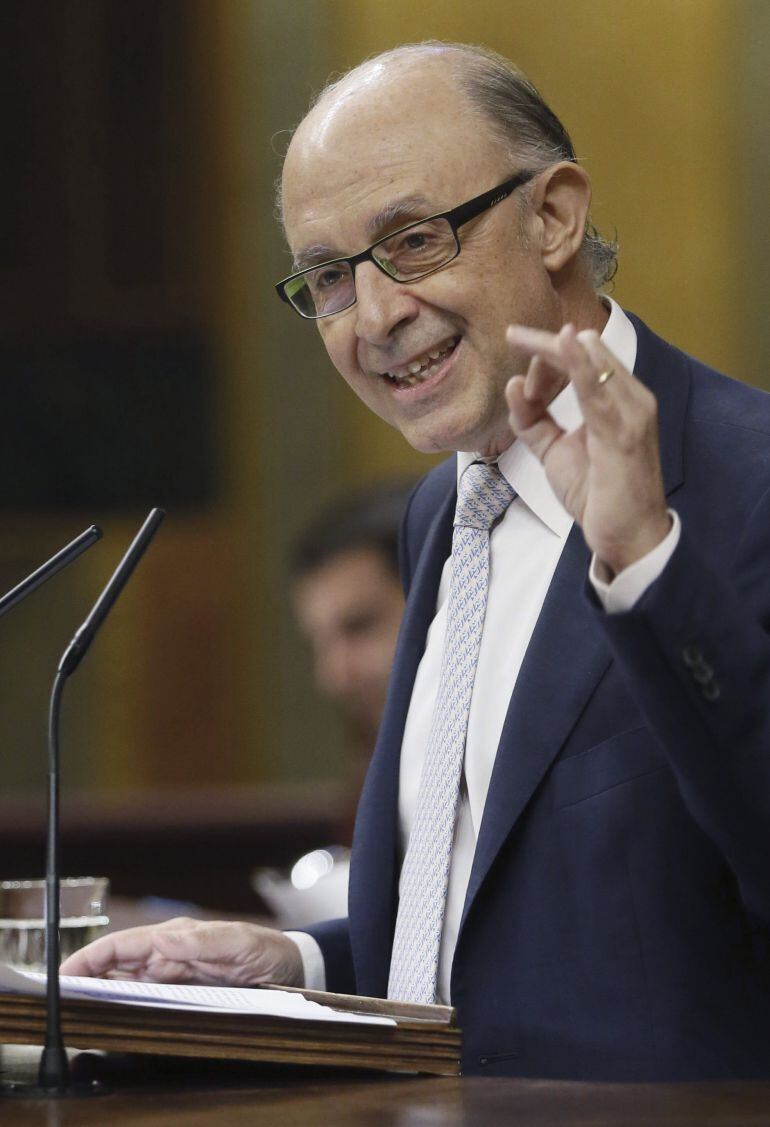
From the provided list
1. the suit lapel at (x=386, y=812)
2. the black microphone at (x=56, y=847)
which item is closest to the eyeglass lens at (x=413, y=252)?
the suit lapel at (x=386, y=812)

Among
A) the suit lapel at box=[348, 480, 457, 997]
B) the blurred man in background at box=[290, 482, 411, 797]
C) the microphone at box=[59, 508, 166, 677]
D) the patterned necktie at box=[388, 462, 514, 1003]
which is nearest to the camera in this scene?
the microphone at box=[59, 508, 166, 677]

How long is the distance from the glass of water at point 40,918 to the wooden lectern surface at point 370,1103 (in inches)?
17.2

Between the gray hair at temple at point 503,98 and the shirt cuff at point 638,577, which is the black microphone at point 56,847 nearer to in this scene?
the shirt cuff at point 638,577

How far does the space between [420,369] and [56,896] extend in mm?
785

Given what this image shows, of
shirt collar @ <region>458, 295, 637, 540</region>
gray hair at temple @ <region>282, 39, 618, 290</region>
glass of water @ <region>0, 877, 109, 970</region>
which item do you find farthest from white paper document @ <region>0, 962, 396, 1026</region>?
Result: gray hair at temple @ <region>282, 39, 618, 290</region>

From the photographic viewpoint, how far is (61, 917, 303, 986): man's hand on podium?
1622 millimetres

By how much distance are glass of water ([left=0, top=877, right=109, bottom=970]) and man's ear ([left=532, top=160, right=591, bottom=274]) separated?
0.93 meters

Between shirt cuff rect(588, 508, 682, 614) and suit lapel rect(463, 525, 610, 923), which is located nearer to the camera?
shirt cuff rect(588, 508, 682, 614)

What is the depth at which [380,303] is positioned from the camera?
1877mm

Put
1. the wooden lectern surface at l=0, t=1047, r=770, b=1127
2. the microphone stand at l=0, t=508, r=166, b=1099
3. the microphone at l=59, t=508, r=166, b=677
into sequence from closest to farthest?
the wooden lectern surface at l=0, t=1047, r=770, b=1127
the microphone stand at l=0, t=508, r=166, b=1099
the microphone at l=59, t=508, r=166, b=677

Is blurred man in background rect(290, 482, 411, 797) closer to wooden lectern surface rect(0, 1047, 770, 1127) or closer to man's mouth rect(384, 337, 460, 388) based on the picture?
man's mouth rect(384, 337, 460, 388)

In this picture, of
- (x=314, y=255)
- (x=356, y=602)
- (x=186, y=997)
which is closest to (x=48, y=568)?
(x=186, y=997)

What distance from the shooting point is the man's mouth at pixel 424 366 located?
74.2 inches

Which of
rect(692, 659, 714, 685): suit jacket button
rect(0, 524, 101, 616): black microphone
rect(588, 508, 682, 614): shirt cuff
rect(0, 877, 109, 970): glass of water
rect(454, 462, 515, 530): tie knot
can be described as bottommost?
rect(0, 877, 109, 970): glass of water
